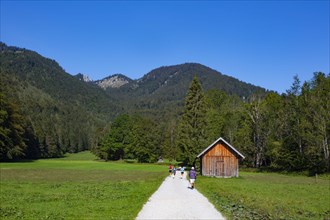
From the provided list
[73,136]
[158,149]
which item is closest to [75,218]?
Answer: [158,149]

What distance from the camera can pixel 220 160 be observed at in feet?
178

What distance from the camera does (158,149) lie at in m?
110

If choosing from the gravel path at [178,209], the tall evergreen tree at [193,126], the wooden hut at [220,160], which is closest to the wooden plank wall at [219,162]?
the wooden hut at [220,160]

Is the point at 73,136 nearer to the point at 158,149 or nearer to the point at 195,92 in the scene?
the point at 158,149

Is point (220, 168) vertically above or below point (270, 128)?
below

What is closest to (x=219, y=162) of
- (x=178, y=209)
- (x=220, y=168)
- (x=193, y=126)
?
(x=220, y=168)

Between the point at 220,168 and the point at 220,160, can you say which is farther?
the point at 220,160

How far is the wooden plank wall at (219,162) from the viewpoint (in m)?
53.7

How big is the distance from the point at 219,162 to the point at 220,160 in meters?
0.35

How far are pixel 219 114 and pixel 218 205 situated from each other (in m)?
72.8

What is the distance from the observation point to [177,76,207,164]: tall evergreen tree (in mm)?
69188

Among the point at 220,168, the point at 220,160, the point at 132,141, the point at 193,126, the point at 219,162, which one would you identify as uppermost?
the point at 193,126

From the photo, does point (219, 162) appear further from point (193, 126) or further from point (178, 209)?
point (178, 209)

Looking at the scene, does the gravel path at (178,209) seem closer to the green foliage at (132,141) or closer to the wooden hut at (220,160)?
the wooden hut at (220,160)
